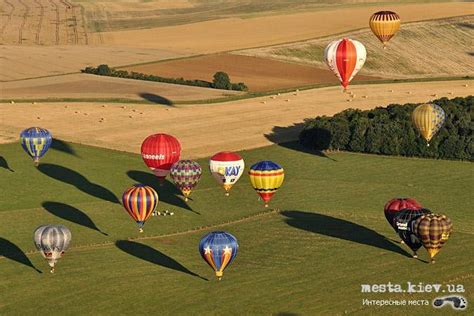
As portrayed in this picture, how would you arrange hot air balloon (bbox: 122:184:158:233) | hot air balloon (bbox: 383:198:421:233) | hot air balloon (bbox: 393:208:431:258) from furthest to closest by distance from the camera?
hot air balloon (bbox: 122:184:158:233) < hot air balloon (bbox: 383:198:421:233) < hot air balloon (bbox: 393:208:431:258)

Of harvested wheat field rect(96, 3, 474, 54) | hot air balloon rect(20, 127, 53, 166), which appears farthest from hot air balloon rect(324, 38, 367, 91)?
harvested wheat field rect(96, 3, 474, 54)

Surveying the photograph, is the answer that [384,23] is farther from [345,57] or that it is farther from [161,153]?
[161,153]

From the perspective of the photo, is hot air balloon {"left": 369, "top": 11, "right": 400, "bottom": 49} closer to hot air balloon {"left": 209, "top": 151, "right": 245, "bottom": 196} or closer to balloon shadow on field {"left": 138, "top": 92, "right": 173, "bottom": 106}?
balloon shadow on field {"left": 138, "top": 92, "right": 173, "bottom": 106}

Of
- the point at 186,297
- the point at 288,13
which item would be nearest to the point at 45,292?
the point at 186,297

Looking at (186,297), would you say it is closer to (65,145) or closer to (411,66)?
(65,145)

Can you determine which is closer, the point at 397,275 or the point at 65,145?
the point at 397,275

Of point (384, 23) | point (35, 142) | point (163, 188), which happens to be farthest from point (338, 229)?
point (384, 23)
